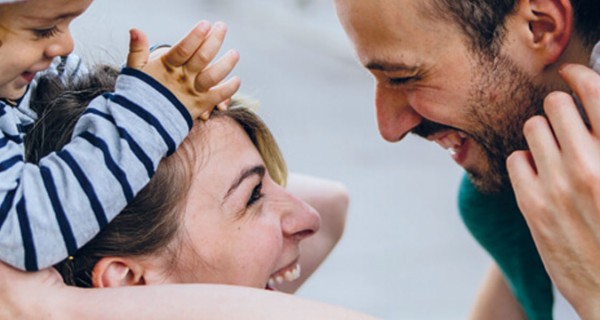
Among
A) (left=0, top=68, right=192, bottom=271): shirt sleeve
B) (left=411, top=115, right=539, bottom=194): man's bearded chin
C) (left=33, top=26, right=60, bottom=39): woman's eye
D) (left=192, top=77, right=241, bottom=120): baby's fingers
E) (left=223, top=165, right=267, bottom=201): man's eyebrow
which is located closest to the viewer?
(left=0, top=68, right=192, bottom=271): shirt sleeve

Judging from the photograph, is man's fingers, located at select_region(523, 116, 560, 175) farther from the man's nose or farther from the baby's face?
the baby's face

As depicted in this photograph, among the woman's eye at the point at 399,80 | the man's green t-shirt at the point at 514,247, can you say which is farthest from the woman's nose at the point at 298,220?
the man's green t-shirt at the point at 514,247

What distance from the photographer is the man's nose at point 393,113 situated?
7.65ft

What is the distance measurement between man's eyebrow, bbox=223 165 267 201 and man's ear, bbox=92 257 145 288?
22 centimetres

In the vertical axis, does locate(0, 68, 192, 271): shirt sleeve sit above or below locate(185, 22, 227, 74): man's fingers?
below

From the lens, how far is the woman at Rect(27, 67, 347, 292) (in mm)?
1979

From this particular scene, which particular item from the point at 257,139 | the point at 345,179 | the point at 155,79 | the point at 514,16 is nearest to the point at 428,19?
the point at 514,16

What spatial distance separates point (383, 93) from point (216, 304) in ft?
2.54

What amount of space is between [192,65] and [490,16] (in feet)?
2.16

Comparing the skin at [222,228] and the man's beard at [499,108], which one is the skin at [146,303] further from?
the man's beard at [499,108]

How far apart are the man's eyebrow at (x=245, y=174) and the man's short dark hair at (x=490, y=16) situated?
1.58 feet

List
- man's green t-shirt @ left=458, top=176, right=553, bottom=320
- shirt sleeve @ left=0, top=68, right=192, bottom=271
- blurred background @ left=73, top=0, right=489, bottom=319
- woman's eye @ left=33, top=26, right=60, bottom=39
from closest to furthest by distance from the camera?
shirt sleeve @ left=0, top=68, right=192, bottom=271
woman's eye @ left=33, top=26, right=60, bottom=39
man's green t-shirt @ left=458, top=176, right=553, bottom=320
blurred background @ left=73, top=0, right=489, bottom=319

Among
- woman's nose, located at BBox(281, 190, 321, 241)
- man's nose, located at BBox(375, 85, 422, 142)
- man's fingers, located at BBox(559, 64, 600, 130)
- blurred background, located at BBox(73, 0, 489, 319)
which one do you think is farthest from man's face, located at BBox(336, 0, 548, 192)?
blurred background, located at BBox(73, 0, 489, 319)

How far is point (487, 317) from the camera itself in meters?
2.85
